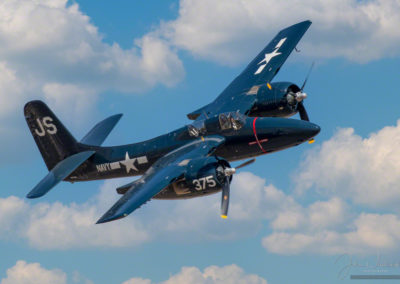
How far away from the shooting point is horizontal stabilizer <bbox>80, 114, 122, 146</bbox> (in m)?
44.6

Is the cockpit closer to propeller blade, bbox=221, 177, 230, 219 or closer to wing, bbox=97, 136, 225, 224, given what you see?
wing, bbox=97, 136, 225, 224

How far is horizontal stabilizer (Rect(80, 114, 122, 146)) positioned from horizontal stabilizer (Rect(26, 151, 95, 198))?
2180mm

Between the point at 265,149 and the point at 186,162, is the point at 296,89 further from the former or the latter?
the point at 186,162

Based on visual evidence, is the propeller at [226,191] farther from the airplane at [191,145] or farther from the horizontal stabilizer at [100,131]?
the horizontal stabilizer at [100,131]

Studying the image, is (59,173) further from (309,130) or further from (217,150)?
(309,130)

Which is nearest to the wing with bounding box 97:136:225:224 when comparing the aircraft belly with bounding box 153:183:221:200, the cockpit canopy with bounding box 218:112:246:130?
the aircraft belly with bounding box 153:183:221:200

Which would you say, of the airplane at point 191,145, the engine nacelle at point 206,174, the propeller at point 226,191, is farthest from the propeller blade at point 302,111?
the propeller at point 226,191

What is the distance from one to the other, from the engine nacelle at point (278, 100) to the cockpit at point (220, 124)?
410 centimetres

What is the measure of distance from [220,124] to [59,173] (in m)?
10.9

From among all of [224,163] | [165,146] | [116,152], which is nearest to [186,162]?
[224,163]

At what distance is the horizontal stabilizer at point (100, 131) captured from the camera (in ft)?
146

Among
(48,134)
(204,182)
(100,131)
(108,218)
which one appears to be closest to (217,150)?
(204,182)

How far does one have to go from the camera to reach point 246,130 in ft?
126

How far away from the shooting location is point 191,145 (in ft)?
128
